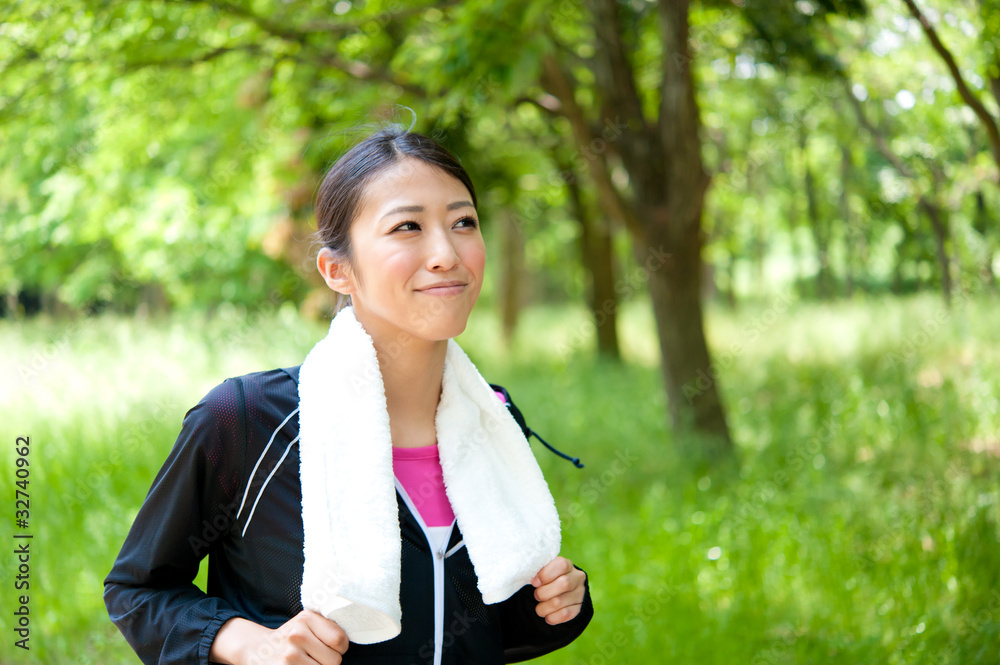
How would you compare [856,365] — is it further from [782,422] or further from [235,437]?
[235,437]

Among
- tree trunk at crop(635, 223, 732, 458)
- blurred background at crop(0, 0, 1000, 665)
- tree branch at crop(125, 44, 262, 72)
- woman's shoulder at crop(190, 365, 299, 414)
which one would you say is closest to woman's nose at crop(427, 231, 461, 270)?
woman's shoulder at crop(190, 365, 299, 414)

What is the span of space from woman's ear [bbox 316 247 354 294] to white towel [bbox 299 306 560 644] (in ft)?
0.20

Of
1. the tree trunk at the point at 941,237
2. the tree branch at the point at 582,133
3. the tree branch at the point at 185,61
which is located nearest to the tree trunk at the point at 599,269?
the tree trunk at the point at 941,237

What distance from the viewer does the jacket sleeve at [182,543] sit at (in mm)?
1526

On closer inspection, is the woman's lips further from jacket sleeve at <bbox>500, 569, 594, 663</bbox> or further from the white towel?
jacket sleeve at <bbox>500, 569, 594, 663</bbox>

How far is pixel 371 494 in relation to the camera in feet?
5.30

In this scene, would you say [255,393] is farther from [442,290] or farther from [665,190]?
[665,190]

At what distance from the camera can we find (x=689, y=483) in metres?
6.00

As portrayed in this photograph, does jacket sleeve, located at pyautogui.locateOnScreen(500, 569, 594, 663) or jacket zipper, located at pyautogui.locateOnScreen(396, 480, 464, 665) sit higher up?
jacket zipper, located at pyautogui.locateOnScreen(396, 480, 464, 665)

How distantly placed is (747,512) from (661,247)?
7.67ft

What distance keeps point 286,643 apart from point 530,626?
0.60 m

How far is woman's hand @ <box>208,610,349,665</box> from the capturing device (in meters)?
1.46

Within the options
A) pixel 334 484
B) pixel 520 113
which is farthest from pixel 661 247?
pixel 334 484

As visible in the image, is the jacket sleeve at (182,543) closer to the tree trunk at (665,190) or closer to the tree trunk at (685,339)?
the tree trunk at (665,190)
